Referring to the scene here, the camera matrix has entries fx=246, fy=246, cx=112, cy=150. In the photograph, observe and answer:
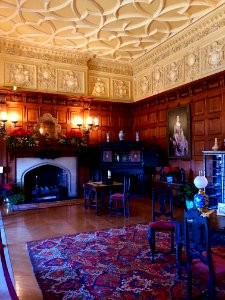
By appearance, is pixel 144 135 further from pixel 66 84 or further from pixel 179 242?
pixel 179 242

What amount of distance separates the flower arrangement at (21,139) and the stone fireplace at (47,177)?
550 mm

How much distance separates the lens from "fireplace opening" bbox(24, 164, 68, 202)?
816 cm

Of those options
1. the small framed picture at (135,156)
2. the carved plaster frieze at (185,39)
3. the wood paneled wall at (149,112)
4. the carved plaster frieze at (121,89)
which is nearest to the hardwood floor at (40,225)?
the small framed picture at (135,156)

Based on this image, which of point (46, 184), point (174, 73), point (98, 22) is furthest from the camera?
point (46, 184)

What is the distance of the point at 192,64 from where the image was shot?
7.12m

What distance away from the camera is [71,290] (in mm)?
2857

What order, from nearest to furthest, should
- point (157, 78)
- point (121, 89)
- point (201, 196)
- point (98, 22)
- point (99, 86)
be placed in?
point (201, 196) → point (98, 22) → point (157, 78) → point (99, 86) → point (121, 89)

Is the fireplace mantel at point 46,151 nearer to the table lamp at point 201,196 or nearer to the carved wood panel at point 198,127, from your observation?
the carved wood panel at point 198,127

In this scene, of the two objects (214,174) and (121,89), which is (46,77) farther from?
(214,174)

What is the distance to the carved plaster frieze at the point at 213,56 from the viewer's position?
6.23 meters

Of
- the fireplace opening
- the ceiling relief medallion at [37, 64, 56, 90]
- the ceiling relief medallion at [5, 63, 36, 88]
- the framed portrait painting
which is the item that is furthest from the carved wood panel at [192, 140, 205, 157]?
the ceiling relief medallion at [5, 63, 36, 88]

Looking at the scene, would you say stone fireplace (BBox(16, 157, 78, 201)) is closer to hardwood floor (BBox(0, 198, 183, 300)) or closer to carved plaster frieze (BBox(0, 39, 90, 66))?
hardwood floor (BBox(0, 198, 183, 300))

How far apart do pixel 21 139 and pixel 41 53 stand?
3.09 meters

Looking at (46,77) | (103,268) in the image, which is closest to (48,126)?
(46,77)
